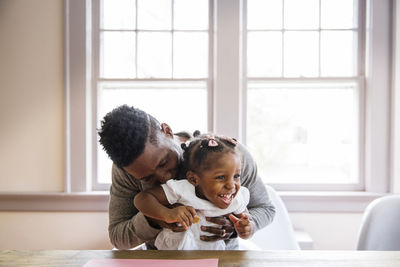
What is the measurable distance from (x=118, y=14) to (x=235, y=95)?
103 centimetres

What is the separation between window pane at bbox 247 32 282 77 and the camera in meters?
2.49

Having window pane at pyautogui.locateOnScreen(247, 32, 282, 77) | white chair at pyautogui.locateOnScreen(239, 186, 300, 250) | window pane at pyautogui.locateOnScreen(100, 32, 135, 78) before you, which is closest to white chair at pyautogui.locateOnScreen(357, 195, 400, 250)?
white chair at pyautogui.locateOnScreen(239, 186, 300, 250)

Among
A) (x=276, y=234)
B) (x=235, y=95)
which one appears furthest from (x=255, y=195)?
(x=235, y=95)

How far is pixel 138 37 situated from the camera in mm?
2512

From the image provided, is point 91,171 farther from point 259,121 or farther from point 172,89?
point 259,121

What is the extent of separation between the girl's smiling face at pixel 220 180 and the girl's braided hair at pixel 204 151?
12 millimetres

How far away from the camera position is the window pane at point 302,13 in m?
2.48

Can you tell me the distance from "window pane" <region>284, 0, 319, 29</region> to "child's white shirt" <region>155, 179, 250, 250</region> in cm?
188

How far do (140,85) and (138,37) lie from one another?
0.35 meters

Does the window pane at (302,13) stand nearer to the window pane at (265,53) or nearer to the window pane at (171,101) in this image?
the window pane at (265,53)

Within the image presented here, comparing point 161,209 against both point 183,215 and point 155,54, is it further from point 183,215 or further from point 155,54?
point 155,54

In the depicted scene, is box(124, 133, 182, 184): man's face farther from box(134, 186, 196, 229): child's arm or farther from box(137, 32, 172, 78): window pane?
box(137, 32, 172, 78): window pane

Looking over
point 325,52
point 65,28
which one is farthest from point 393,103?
point 65,28

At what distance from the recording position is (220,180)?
89 centimetres
